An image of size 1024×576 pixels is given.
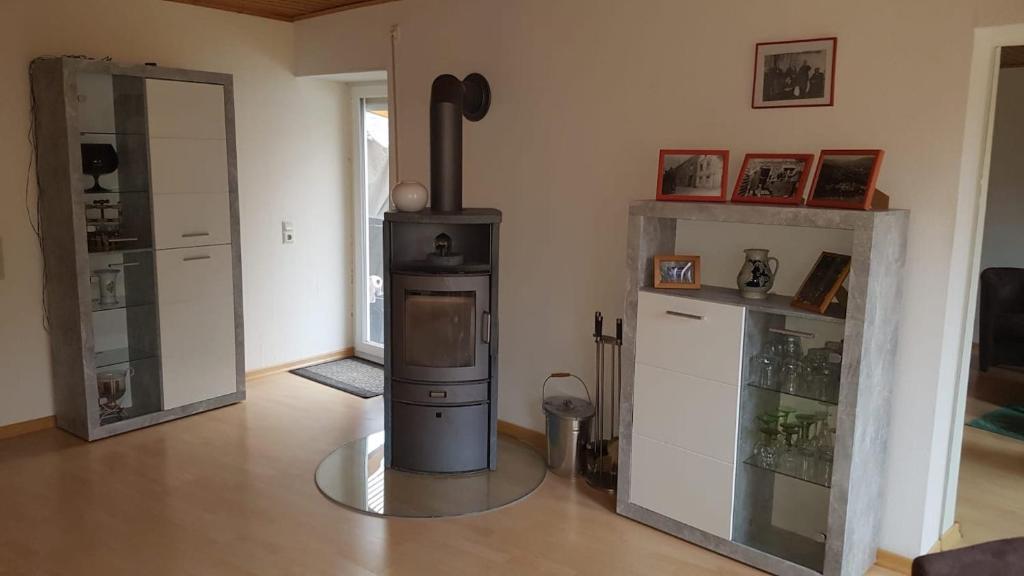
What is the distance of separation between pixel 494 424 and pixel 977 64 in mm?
2481

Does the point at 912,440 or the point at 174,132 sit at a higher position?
the point at 174,132

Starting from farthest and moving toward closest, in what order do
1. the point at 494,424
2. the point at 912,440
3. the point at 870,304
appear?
the point at 494,424 → the point at 912,440 → the point at 870,304

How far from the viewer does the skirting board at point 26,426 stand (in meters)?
4.22

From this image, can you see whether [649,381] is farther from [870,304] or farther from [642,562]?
[870,304]

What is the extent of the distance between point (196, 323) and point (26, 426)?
101 centimetres

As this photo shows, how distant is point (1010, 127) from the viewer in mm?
6207

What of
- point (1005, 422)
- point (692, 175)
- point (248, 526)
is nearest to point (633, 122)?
point (692, 175)

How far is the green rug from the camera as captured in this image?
4504mm

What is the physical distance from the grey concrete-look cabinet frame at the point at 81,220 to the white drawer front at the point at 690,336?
8.84 ft

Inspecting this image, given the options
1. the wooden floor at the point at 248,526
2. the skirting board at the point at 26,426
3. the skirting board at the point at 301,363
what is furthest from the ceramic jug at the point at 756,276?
the skirting board at the point at 26,426

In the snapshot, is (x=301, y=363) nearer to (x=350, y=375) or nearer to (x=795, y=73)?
(x=350, y=375)

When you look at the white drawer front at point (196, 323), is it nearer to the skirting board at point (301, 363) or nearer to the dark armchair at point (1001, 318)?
the skirting board at point (301, 363)

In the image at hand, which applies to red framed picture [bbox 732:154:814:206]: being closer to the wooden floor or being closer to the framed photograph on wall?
the framed photograph on wall

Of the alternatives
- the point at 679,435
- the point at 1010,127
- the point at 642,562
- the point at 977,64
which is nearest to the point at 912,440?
the point at 679,435
